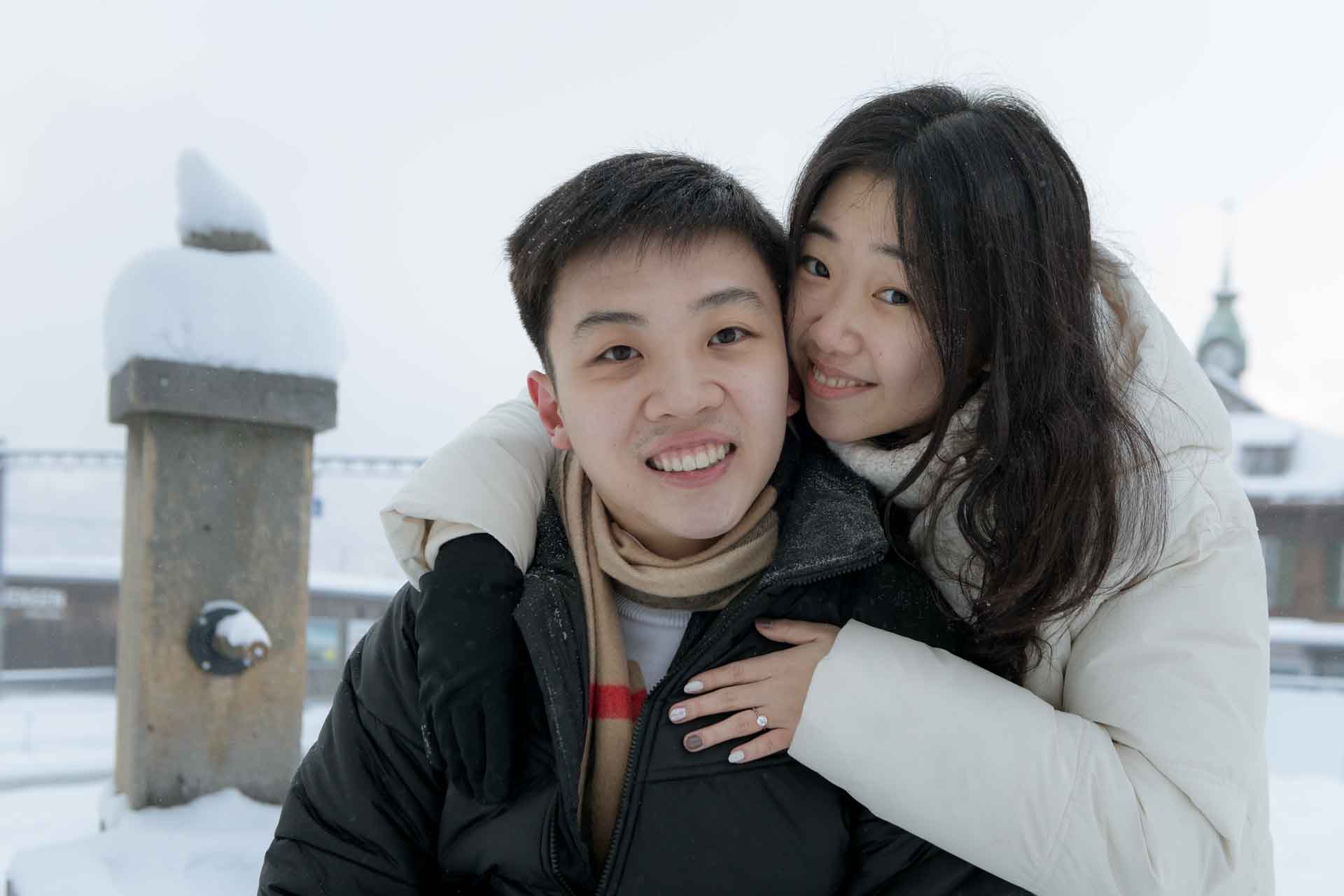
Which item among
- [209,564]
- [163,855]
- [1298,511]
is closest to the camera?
[163,855]

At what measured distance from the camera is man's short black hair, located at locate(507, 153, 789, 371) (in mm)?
1463

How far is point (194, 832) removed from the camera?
306cm

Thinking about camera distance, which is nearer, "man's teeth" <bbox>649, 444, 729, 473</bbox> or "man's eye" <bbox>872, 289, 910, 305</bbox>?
"man's teeth" <bbox>649, 444, 729, 473</bbox>

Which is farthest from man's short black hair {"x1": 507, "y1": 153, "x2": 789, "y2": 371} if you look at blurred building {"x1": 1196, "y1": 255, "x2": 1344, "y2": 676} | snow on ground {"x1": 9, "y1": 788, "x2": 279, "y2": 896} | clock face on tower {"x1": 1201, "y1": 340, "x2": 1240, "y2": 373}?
clock face on tower {"x1": 1201, "y1": 340, "x2": 1240, "y2": 373}

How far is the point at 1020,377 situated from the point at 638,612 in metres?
0.67

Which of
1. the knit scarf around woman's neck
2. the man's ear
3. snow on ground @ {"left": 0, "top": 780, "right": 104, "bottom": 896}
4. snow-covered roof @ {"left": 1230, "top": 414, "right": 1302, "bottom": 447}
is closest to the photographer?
the knit scarf around woman's neck

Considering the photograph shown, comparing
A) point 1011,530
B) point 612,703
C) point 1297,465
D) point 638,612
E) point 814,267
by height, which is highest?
point 814,267

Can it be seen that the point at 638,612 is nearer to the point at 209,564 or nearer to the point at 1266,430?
the point at 209,564

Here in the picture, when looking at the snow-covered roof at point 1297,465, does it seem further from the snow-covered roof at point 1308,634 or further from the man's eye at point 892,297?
the man's eye at point 892,297

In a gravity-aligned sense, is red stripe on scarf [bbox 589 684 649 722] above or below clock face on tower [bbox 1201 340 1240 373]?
below

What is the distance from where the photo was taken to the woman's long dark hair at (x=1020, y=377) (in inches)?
55.3

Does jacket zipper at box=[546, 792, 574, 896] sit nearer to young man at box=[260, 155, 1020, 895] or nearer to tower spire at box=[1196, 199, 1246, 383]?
young man at box=[260, 155, 1020, 895]

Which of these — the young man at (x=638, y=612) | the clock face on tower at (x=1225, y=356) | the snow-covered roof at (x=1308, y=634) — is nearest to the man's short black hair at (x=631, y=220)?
the young man at (x=638, y=612)

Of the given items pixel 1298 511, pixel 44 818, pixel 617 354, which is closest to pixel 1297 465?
pixel 1298 511
